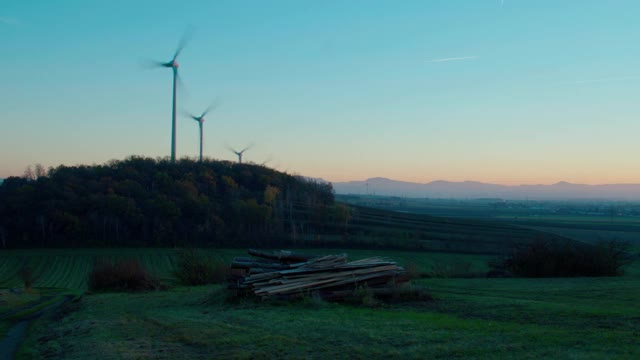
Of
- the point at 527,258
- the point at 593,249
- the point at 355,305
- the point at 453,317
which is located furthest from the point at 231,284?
the point at 593,249

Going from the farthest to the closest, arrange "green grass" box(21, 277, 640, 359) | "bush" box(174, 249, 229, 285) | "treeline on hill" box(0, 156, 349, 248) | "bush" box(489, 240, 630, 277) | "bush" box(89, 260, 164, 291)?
1. "treeline on hill" box(0, 156, 349, 248)
2. "bush" box(174, 249, 229, 285)
3. "bush" box(489, 240, 630, 277)
4. "bush" box(89, 260, 164, 291)
5. "green grass" box(21, 277, 640, 359)

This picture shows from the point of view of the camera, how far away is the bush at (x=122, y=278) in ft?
89.4

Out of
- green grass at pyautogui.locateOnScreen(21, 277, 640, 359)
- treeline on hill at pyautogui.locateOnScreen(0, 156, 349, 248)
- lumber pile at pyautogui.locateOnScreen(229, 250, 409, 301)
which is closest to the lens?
green grass at pyautogui.locateOnScreen(21, 277, 640, 359)

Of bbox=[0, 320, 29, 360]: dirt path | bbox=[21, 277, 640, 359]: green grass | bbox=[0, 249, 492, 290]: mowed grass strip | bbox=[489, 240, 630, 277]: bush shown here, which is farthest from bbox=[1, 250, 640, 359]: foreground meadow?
bbox=[0, 249, 492, 290]: mowed grass strip

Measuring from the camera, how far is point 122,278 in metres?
27.7

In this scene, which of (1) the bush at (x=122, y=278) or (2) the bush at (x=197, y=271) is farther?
(2) the bush at (x=197, y=271)

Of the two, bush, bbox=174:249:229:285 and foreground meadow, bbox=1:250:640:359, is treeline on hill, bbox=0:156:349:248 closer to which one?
bush, bbox=174:249:229:285

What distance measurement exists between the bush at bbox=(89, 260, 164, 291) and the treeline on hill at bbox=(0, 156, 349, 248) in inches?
1592

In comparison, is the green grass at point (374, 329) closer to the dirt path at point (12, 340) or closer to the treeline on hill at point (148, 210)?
the dirt path at point (12, 340)

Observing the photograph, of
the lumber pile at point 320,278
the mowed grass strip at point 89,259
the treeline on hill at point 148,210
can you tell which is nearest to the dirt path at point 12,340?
the lumber pile at point 320,278

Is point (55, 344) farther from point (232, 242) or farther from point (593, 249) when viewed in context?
point (232, 242)

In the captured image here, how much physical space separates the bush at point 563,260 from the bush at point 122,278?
17610 mm

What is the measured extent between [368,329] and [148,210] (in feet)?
225

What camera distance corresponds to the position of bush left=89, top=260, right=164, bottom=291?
27.2 m
